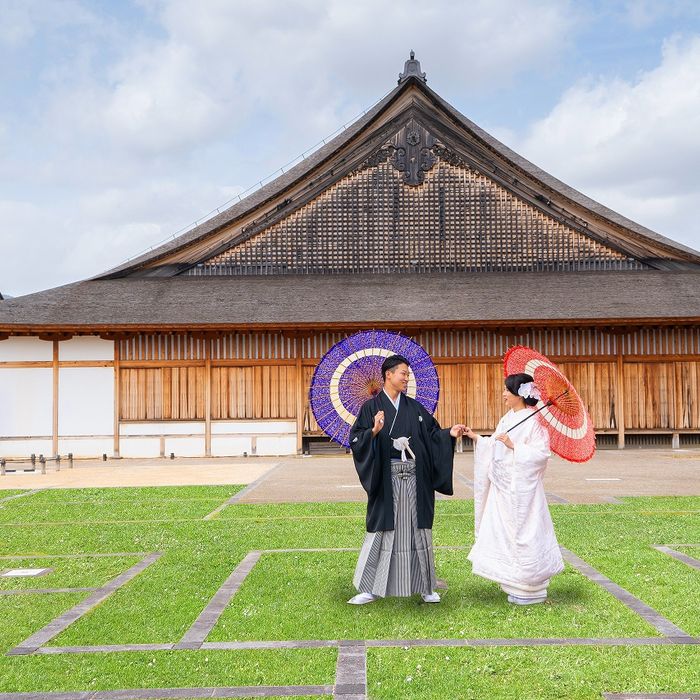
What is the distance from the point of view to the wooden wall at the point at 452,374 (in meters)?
18.9

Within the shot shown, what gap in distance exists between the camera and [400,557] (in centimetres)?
561

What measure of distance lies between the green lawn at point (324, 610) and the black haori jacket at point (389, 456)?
0.70 m

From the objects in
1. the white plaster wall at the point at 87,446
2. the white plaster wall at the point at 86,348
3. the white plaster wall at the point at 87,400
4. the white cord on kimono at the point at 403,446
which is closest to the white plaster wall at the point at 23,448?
the white plaster wall at the point at 87,446

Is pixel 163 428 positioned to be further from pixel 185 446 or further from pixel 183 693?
pixel 183 693

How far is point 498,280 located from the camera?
20.6 meters

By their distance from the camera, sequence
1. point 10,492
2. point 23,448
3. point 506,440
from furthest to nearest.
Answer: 1. point 23,448
2. point 10,492
3. point 506,440

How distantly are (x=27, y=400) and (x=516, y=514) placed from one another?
52.9ft

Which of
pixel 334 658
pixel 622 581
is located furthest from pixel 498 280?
pixel 334 658

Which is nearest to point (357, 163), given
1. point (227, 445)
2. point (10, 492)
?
point (227, 445)

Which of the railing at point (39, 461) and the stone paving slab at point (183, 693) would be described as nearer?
Result: the stone paving slab at point (183, 693)

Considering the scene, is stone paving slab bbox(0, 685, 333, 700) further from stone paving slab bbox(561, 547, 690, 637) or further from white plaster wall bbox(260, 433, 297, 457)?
white plaster wall bbox(260, 433, 297, 457)

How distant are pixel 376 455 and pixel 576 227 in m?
17.3

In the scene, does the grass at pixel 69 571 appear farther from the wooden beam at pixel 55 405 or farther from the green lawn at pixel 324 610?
the wooden beam at pixel 55 405

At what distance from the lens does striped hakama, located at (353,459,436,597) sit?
557 centimetres
